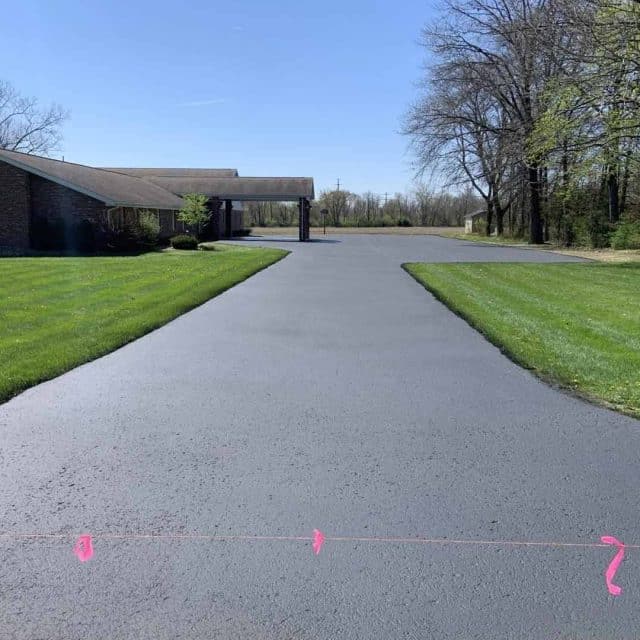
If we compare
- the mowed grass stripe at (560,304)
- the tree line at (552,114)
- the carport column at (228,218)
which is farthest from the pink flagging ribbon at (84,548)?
the carport column at (228,218)

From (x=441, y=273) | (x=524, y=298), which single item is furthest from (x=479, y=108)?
(x=524, y=298)

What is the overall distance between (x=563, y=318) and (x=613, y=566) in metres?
8.90

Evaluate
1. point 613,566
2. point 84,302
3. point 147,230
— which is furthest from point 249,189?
point 613,566

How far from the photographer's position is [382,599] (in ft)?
10.3

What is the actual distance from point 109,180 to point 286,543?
3462 centimetres

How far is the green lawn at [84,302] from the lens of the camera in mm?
8250

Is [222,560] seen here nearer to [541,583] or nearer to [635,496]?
[541,583]

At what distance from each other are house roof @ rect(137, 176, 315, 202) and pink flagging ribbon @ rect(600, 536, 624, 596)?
42.3m

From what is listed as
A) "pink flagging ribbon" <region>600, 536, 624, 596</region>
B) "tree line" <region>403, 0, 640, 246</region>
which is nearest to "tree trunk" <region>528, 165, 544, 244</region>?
"tree line" <region>403, 0, 640, 246</region>

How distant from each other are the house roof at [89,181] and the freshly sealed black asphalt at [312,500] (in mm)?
23445

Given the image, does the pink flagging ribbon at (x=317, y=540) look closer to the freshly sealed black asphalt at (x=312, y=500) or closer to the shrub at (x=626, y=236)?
the freshly sealed black asphalt at (x=312, y=500)

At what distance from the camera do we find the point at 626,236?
107 ft

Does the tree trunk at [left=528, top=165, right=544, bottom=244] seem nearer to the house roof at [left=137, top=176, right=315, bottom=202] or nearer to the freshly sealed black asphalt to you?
the house roof at [left=137, top=176, right=315, bottom=202]

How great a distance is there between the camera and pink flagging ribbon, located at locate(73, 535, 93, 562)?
3516 mm
